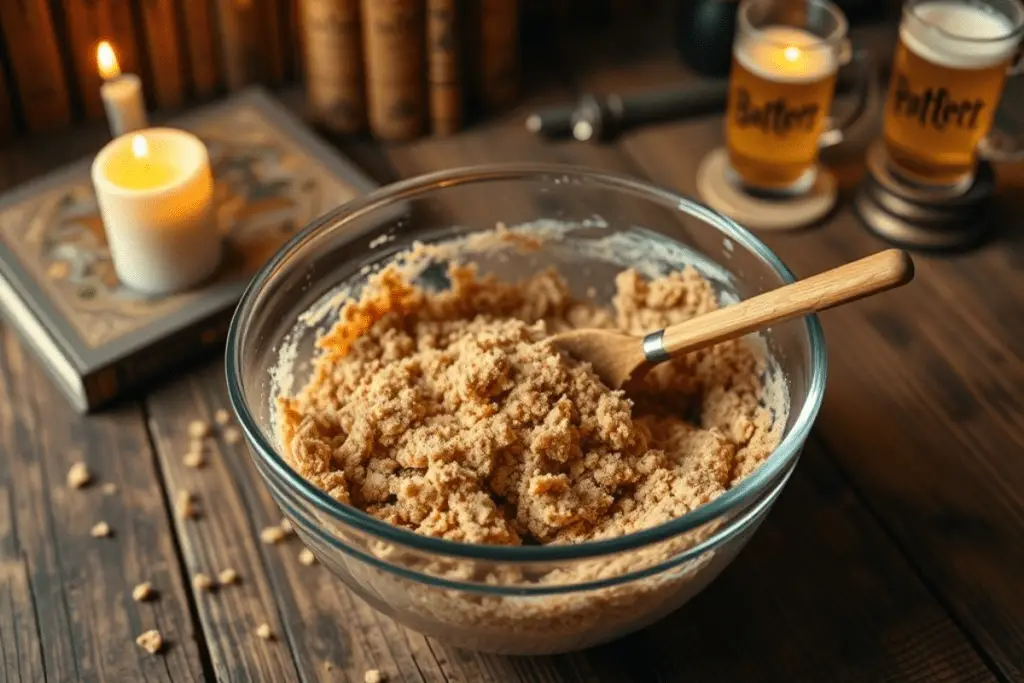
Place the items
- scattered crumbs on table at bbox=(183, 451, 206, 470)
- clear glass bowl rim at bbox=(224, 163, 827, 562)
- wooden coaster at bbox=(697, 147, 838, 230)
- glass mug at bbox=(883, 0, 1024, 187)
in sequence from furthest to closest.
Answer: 1. wooden coaster at bbox=(697, 147, 838, 230)
2. glass mug at bbox=(883, 0, 1024, 187)
3. scattered crumbs on table at bbox=(183, 451, 206, 470)
4. clear glass bowl rim at bbox=(224, 163, 827, 562)

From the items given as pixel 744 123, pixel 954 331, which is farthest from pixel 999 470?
pixel 744 123

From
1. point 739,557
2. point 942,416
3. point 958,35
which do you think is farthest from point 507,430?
point 958,35

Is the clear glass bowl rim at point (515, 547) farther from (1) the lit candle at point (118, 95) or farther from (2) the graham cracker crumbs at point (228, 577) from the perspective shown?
(1) the lit candle at point (118, 95)

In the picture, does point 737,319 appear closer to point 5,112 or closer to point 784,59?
point 784,59

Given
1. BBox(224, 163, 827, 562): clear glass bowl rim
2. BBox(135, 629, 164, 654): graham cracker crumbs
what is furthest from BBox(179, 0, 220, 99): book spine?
BBox(135, 629, 164, 654): graham cracker crumbs

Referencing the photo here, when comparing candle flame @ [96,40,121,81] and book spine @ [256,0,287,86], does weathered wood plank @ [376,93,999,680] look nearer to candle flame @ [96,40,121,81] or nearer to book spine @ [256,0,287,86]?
book spine @ [256,0,287,86]

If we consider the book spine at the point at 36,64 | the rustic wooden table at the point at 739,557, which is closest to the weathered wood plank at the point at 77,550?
the rustic wooden table at the point at 739,557
